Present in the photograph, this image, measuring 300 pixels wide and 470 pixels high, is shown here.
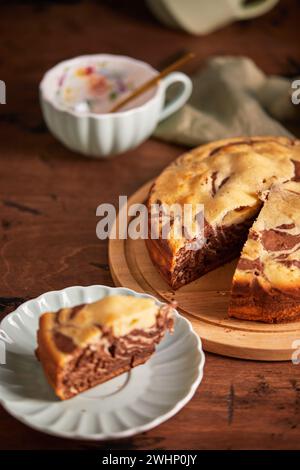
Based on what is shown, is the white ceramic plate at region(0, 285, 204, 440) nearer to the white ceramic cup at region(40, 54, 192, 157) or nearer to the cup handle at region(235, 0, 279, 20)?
the white ceramic cup at region(40, 54, 192, 157)

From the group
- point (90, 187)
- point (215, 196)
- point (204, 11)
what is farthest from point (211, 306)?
point (204, 11)

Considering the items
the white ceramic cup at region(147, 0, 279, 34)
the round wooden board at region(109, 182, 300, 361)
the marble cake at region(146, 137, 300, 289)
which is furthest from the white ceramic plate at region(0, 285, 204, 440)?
the white ceramic cup at region(147, 0, 279, 34)

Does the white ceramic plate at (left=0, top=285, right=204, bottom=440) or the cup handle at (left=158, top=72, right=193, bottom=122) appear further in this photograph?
the cup handle at (left=158, top=72, right=193, bottom=122)

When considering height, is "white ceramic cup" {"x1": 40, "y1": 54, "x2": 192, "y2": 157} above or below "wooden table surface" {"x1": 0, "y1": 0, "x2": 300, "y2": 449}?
above

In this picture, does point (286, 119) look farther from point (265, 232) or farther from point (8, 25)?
point (8, 25)
